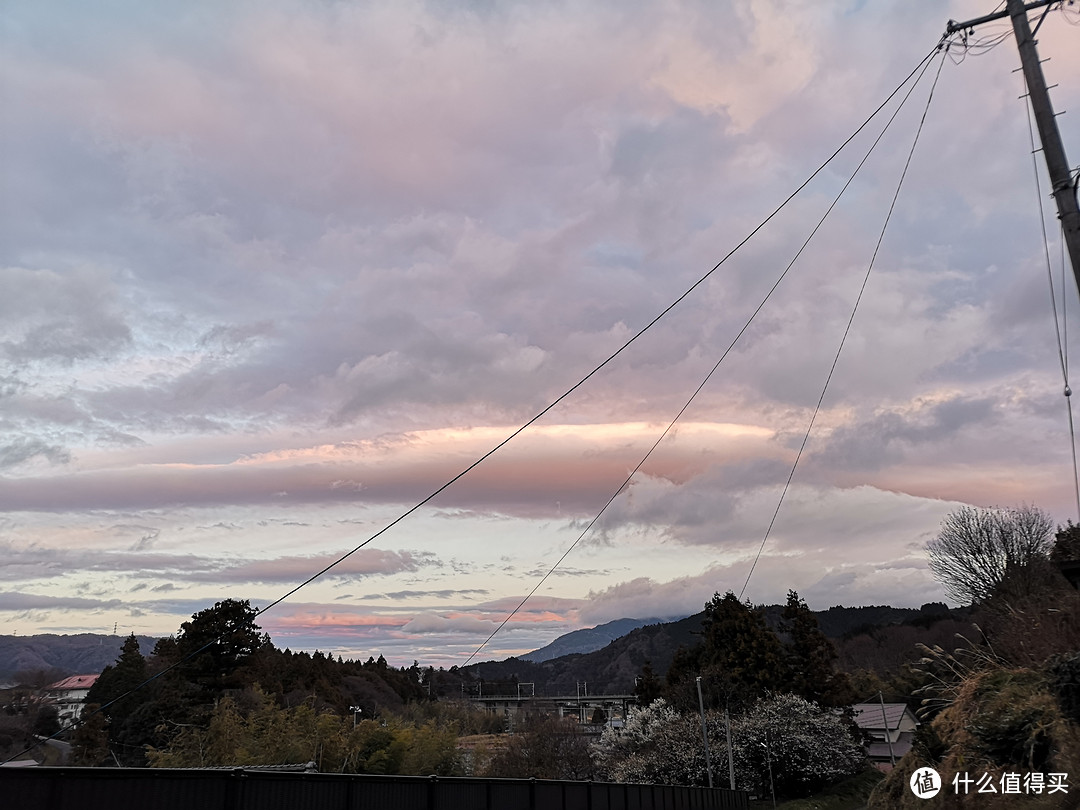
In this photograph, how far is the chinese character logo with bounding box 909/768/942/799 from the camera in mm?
14891

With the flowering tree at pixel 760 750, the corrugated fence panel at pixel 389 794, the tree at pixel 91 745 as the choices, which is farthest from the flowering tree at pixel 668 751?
the corrugated fence panel at pixel 389 794

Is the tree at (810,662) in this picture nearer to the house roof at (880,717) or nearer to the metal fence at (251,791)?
the house roof at (880,717)

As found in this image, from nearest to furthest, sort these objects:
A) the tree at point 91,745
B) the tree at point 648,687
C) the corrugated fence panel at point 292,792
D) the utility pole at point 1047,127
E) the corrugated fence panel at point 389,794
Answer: the corrugated fence panel at point 292,792, the utility pole at point 1047,127, the corrugated fence panel at point 389,794, the tree at point 91,745, the tree at point 648,687

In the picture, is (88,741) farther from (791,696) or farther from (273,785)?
(273,785)

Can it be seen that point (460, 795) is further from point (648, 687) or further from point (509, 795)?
point (648, 687)

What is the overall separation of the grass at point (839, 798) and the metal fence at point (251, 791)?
41.1m

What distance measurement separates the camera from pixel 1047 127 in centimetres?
1078

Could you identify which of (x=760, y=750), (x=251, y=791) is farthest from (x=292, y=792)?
(x=760, y=750)

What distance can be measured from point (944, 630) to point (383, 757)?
90308 mm

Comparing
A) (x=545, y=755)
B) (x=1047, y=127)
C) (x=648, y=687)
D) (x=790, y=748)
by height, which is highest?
(x=1047, y=127)

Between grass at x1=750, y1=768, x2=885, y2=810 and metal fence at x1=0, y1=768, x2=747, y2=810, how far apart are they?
41142mm

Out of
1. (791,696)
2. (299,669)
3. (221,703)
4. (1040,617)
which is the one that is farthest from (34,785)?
(299,669)

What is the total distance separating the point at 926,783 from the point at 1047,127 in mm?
12472

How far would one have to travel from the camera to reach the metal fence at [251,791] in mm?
7422
